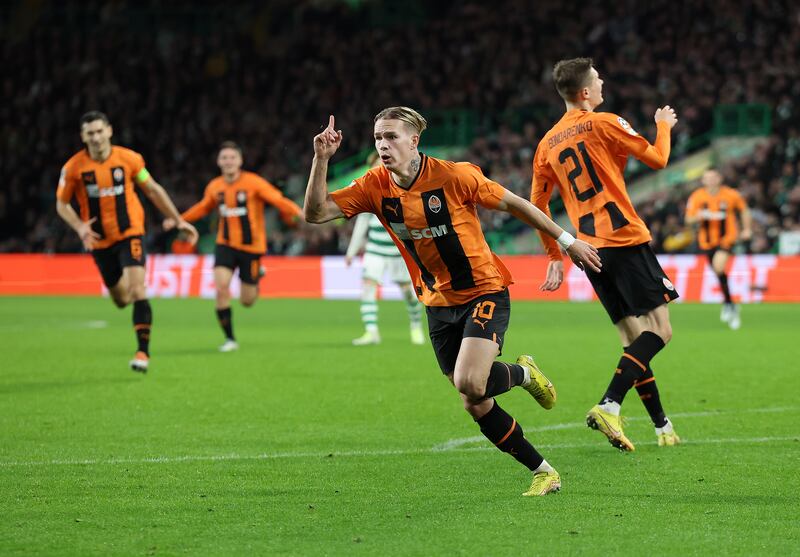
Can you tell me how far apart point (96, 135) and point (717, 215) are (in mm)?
10456

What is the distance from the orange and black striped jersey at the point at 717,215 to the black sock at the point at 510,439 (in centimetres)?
1314

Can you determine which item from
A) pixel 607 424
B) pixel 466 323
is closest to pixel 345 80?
pixel 607 424

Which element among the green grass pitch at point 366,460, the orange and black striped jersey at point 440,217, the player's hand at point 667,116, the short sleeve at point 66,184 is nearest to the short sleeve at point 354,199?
the orange and black striped jersey at point 440,217

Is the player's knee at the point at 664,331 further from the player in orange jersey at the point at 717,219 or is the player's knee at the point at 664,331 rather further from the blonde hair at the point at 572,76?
the player in orange jersey at the point at 717,219

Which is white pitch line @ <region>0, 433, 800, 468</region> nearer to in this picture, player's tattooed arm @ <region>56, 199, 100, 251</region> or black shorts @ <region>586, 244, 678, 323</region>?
black shorts @ <region>586, 244, 678, 323</region>

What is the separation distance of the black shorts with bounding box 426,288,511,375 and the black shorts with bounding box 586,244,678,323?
1.34 meters

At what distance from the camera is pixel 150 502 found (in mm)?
5871

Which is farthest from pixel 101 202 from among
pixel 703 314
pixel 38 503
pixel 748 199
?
pixel 748 199

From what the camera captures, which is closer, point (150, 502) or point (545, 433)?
point (150, 502)

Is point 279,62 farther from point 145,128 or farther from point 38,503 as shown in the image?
point 38,503

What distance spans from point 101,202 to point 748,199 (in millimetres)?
17998

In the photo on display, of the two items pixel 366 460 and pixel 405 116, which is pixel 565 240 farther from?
pixel 366 460

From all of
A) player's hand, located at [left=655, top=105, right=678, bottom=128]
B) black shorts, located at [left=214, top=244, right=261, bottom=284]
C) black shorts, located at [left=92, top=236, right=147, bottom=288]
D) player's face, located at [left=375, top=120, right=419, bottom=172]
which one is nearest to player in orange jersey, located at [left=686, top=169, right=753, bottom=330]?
black shorts, located at [left=214, top=244, right=261, bottom=284]

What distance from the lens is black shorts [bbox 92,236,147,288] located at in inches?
461
